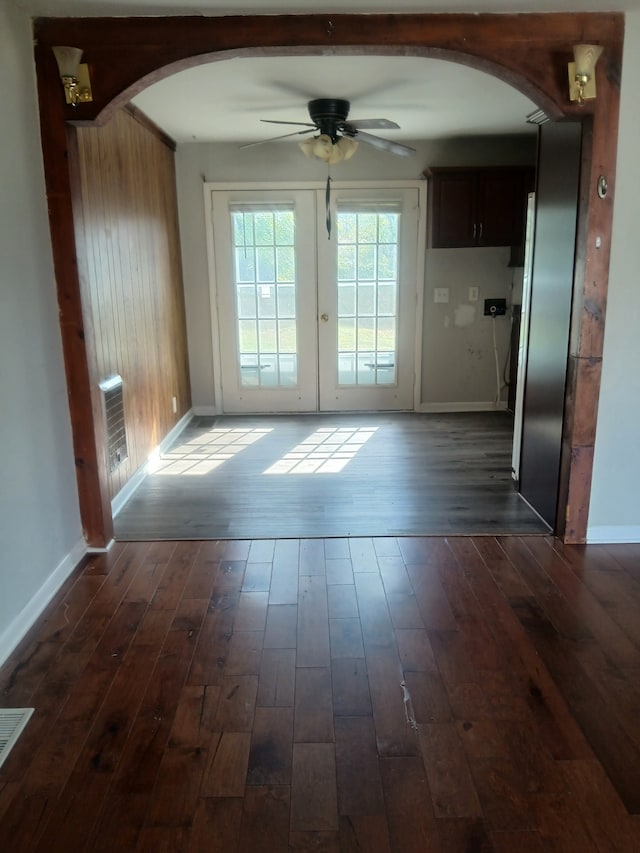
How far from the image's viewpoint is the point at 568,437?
3.11m

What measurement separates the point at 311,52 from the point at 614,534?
273cm

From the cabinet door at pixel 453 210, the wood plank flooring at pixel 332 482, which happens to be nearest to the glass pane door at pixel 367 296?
the cabinet door at pixel 453 210

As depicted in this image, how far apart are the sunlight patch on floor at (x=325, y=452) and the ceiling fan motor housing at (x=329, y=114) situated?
2.25 metres

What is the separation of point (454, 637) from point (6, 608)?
1.70m

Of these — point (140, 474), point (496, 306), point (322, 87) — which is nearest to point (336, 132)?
point (322, 87)

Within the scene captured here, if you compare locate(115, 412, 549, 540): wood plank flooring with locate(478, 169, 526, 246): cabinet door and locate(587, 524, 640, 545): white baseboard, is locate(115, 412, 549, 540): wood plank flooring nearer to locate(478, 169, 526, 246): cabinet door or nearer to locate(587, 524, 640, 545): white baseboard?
locate(587, 524, 640, 545): white baseboard

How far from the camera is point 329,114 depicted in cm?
416

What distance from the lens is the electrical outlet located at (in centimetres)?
591

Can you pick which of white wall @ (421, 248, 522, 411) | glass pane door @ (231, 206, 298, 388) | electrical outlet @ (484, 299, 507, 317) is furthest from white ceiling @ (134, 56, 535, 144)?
electrical outlet @ (484, 299, 507, 317)

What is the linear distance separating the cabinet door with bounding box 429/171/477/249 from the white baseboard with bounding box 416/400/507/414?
1527mm

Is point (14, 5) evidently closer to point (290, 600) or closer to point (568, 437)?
point (290, 600)

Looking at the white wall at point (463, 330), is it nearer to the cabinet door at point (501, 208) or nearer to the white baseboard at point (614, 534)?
the cabinet door at point (501, 208)

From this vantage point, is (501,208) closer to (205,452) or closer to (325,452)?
(325,452)

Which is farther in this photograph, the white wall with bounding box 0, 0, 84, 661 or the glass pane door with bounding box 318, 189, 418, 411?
the glass pane door with bounding box 318, 189, 418, 411
